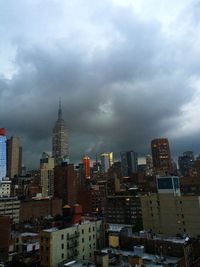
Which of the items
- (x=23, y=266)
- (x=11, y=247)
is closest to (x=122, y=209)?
(x=11, y=247)

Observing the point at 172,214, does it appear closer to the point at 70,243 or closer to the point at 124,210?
the point at 70,243

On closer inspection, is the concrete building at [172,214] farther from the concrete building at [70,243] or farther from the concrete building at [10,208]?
the concrete building at [10,208]

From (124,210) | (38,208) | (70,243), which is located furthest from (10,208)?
(70,243)

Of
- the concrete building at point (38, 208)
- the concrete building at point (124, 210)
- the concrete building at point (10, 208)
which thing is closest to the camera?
the concrete building at point (124, 210)

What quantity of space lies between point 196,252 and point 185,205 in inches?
1051

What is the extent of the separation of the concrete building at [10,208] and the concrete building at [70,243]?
91.7m

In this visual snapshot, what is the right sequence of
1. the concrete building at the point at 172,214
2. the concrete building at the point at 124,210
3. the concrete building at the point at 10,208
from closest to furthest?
1. the concrete building at the point at 172,214
2. the concrete building at the point at 124,210
3. the concrete building at the point at 10,208

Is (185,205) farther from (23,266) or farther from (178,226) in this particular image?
(23,266)

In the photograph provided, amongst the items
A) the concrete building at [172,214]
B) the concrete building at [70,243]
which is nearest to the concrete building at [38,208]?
the concrete building at [172,214]

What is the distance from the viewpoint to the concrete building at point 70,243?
187ft

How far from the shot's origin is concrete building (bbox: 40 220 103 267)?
187 feet

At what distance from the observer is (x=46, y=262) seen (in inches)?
2229

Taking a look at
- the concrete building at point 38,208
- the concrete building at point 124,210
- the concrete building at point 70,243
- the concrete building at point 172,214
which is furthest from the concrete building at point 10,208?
the concrete building at point 70,243

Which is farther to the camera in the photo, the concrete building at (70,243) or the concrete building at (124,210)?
the concrete building at (124,210)
